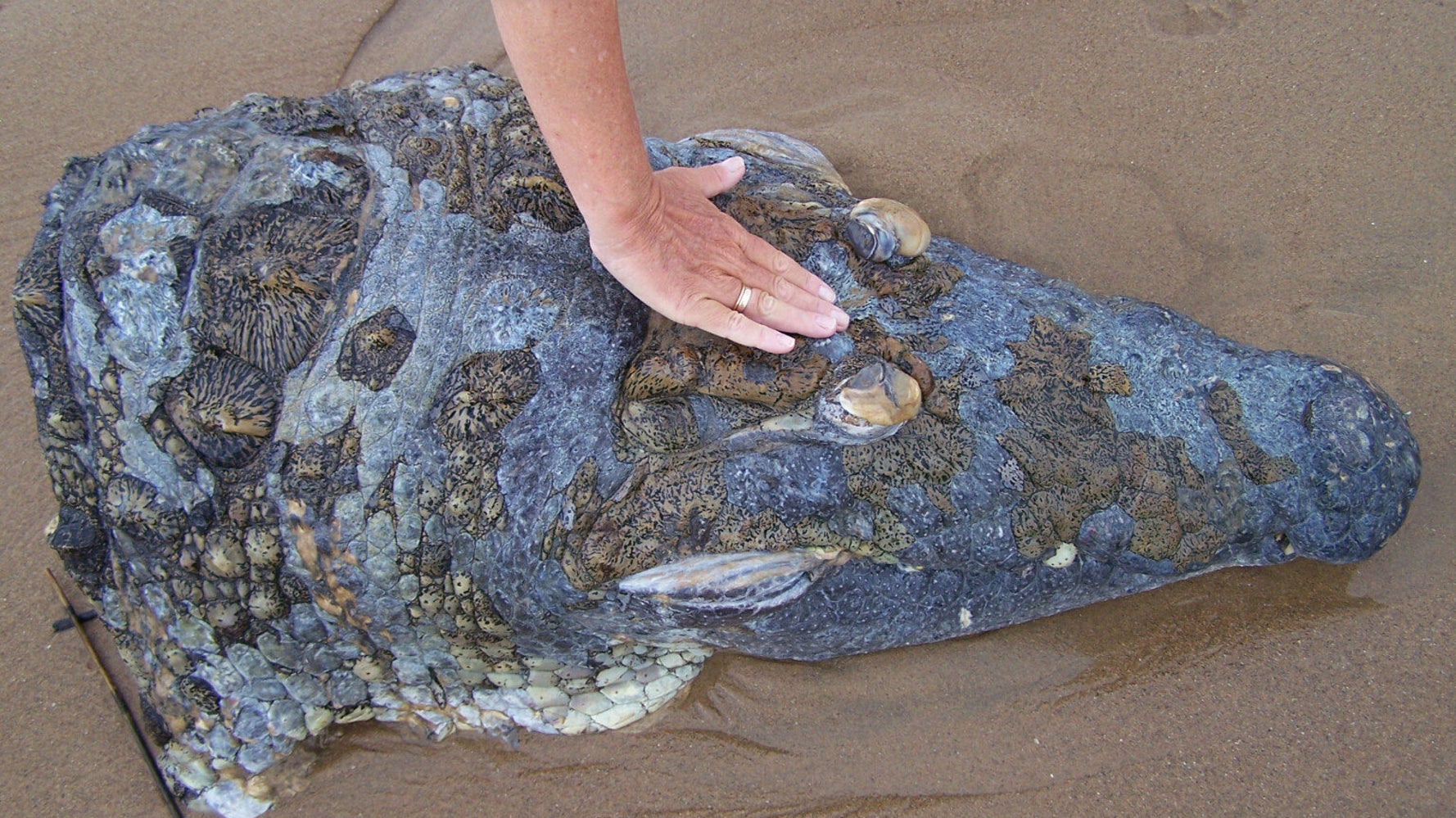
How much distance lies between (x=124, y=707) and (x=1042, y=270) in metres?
3.64

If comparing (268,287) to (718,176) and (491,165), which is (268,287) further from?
(718,176)

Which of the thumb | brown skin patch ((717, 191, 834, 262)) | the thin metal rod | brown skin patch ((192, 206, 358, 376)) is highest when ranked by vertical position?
brown skin patch ((192, 206, 358, 376))

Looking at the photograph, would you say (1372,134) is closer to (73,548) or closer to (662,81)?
(662,81)

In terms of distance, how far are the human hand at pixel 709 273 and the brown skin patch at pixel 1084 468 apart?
540 millimetres

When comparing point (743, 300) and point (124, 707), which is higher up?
point (743, 300)

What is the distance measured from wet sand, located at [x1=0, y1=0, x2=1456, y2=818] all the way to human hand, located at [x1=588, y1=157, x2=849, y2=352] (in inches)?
45.3

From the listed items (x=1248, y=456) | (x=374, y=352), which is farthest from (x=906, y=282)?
(x=374, y=352)

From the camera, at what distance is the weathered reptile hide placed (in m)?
2.09

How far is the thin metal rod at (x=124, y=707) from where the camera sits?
2646 millimetres

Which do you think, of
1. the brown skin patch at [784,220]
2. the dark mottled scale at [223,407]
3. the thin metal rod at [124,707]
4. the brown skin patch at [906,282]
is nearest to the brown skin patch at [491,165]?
the brown skin patch at [784,220]

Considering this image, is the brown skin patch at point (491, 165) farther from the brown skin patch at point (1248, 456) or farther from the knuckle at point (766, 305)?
the brown skin patch at point (1248, 456)

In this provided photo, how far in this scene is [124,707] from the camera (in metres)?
2.78

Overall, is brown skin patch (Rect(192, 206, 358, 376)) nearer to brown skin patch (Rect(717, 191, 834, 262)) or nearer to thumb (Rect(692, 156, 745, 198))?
thumb (Rect(692, 156, 745, 198))

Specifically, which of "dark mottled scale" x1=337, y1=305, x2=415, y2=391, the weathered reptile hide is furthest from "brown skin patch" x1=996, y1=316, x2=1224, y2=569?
"dark mottled scale" x1=337, y1=305, x2=415, y2=391
